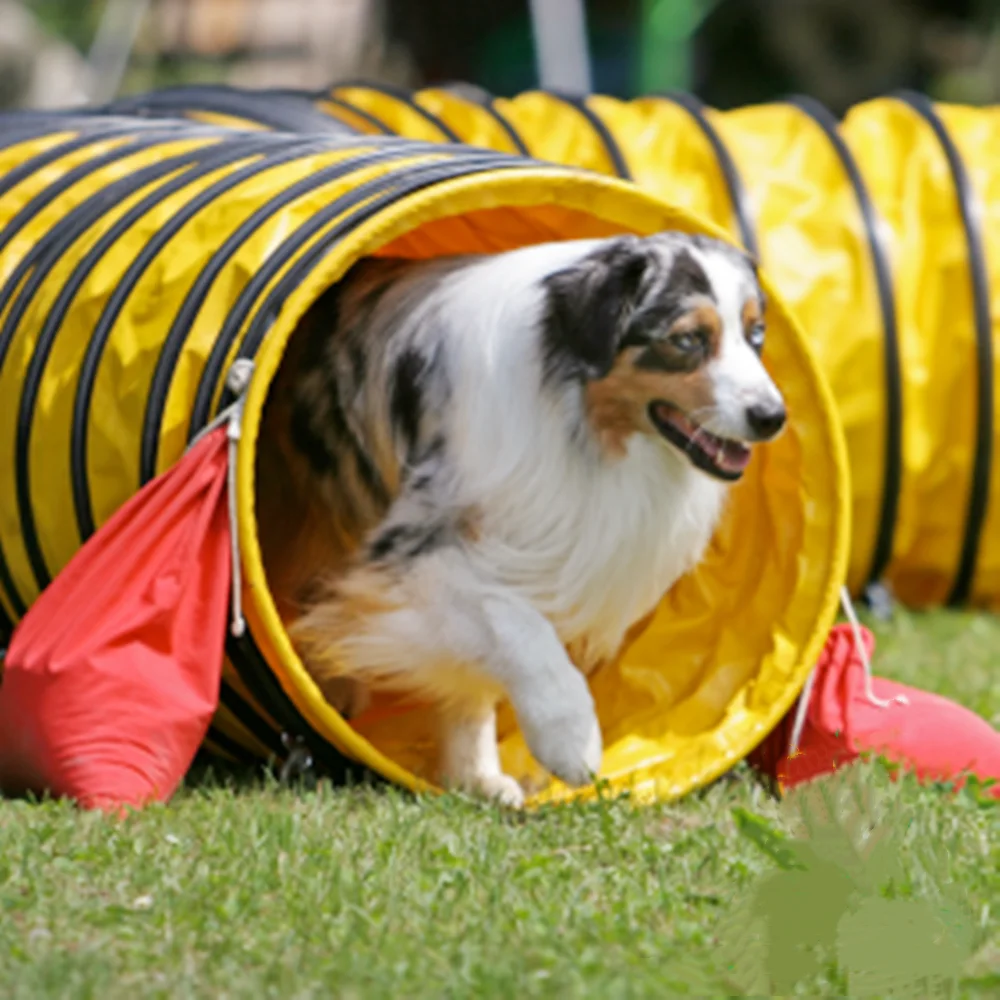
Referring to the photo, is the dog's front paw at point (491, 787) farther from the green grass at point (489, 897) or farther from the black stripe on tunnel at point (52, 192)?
the black stripe on tunnel at point (52, 192)

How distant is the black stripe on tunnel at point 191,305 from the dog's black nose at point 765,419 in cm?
124

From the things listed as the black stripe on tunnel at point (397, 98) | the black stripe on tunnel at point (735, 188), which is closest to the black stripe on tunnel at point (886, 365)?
the black stripe on tunnel at point (735, 188)

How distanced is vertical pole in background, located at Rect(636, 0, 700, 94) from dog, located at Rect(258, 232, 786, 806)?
12500 millimetres

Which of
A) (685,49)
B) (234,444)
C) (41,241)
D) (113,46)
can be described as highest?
(41,241)

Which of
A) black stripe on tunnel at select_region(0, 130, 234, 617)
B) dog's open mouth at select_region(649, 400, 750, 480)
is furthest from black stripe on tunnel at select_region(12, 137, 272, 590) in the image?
dog's open mouth at select_region(649, 400, 750, 480)

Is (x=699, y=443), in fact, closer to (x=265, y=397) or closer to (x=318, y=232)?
(x=318, y=232)

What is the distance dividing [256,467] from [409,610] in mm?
831

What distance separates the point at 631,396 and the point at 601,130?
2.88m

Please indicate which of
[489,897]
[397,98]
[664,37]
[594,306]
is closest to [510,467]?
[594,306]

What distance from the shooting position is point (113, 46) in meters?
18.8

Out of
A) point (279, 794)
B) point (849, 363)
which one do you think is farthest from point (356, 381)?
point (849, 363)

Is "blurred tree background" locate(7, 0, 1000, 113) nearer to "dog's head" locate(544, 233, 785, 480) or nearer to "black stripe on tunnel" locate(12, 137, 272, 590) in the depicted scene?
"black stripe on tunnel" locate(12, 137, 272, 590)

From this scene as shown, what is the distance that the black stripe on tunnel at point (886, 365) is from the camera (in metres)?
6.85

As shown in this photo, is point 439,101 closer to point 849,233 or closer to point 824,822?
point 849,233
